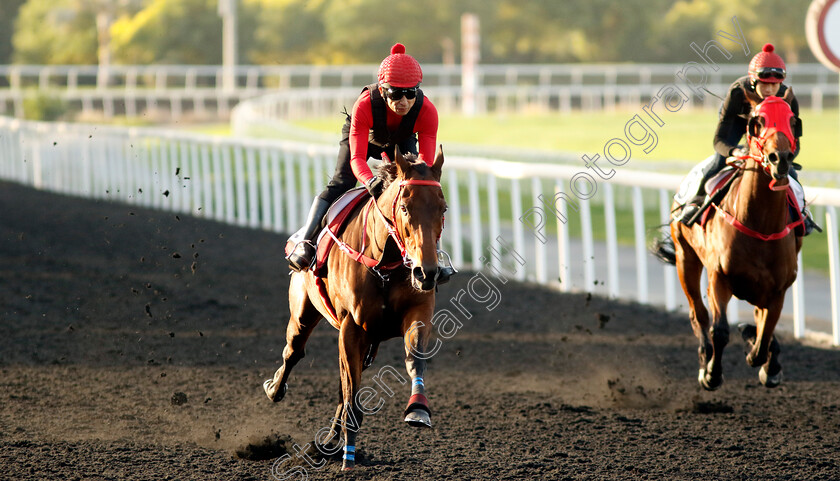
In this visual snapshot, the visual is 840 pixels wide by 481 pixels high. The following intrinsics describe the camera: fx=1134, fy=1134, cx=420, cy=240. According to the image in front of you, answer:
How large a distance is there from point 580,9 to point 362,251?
151ft

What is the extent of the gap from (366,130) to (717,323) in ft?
7.37

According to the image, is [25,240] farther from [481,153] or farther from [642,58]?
[642,58]

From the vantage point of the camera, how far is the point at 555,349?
7891mm

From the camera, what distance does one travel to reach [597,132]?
29.4 meters

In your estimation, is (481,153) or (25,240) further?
(481,153)

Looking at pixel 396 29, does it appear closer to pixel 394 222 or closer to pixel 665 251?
pixel 665 251

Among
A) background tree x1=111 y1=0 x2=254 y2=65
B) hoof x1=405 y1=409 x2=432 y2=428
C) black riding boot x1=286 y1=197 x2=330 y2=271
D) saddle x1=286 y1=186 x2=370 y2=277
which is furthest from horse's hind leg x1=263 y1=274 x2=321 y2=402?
background tree x1=111 y1=0 x2=254 y2=65

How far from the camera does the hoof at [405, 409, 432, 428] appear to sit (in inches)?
178

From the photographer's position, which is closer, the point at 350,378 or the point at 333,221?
the point at 350,378

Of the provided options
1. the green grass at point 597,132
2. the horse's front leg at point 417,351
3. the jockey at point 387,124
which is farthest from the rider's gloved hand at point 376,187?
the green grass at point 597,132

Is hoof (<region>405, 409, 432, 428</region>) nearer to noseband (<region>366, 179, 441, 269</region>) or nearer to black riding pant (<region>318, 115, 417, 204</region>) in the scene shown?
noseband (<region>366, 179, 441, 269</region>)

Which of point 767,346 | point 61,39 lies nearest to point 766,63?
point 767,346

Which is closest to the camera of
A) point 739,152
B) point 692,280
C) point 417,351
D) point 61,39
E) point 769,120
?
point 417,351

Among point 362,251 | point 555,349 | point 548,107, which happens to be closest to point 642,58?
point 548,107
